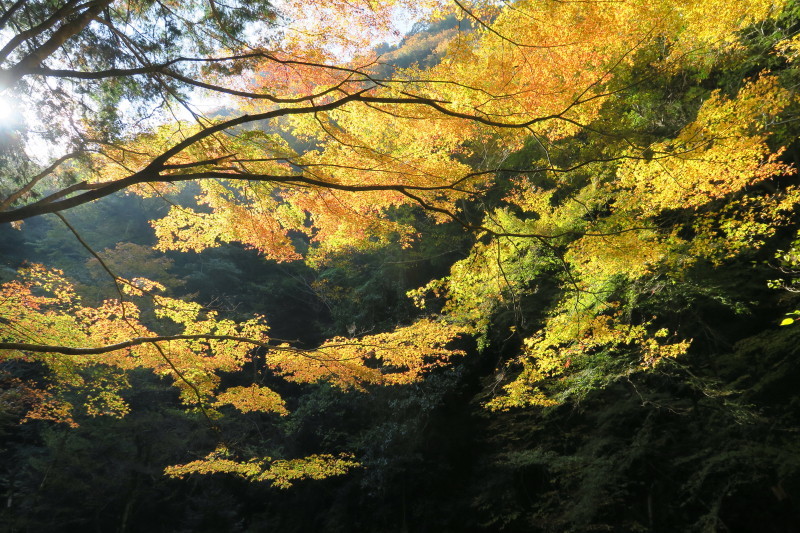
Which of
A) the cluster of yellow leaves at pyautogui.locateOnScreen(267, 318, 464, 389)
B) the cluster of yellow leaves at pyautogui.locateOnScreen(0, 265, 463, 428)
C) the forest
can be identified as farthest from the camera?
the cluster of yellow leaves at pyautogui.locateOnScreen(0, 265, 463, 428)

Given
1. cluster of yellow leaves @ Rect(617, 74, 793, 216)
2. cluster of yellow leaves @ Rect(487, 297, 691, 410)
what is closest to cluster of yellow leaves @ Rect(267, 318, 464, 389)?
cluster of yellow leaves @ Rect(487, 297, 691, 410)

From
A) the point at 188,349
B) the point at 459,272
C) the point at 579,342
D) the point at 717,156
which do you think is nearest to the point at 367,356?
the point at 459,272

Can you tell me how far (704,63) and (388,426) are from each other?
874cm

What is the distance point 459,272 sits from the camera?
273 inches

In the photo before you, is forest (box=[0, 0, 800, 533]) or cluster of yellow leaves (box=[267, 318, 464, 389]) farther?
cluster of yellow leaves (box=[267, 318, 464, 389])

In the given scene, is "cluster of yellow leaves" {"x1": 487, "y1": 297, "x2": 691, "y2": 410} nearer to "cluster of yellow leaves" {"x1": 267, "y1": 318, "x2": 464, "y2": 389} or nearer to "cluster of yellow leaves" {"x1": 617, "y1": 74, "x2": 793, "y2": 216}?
"cluster of yellow leaves" {"x1": 267, "y1": 318, "x2": 464, "y2": 389}

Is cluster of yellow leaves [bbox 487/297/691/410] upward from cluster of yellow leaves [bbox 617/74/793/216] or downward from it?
downward

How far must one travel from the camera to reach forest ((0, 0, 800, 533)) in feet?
12.5

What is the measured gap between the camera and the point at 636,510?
5.80 m

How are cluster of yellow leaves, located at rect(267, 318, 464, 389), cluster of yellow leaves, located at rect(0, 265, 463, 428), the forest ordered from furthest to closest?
cluster of yellow leaves, located at rect(0, 265, 463, 428) < cluster of yellow leaves, located at rect(267, 318, 464, 389) < the forest

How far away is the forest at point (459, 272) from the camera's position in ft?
12.5

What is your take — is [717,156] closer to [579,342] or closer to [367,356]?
[579,342]

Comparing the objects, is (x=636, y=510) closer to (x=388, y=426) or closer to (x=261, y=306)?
(x=388, y=426)

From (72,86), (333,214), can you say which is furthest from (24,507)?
(333,214)
